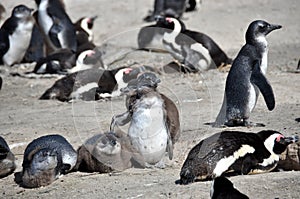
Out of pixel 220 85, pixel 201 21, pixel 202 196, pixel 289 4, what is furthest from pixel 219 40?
pixel 202 196

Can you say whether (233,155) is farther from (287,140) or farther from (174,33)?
(174,33)

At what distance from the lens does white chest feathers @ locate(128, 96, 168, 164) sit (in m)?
5.65

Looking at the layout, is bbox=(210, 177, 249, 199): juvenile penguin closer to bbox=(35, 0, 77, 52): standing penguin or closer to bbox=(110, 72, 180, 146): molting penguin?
bbox=(110, 72, 180, 146): molting penguin

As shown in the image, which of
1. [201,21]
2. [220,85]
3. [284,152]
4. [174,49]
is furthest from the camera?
[201,21]

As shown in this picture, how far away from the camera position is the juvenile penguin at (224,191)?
4.33m

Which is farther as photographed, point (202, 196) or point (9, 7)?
point (9, 7)

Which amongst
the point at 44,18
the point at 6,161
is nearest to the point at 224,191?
the point at 6,161

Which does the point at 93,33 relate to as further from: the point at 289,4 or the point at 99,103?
the point at 99,103

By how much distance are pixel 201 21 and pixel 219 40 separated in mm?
1407

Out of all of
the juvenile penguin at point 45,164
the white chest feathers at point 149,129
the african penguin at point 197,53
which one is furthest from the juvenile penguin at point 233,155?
the african penguin at point 197,53

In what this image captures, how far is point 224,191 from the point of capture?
14.4 ft

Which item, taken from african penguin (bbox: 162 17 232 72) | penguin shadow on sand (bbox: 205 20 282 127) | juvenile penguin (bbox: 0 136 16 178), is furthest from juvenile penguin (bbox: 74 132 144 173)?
african penguin (bbox: 162 17 232 72)

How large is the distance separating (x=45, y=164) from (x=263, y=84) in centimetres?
200

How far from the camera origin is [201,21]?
13.3 meters
